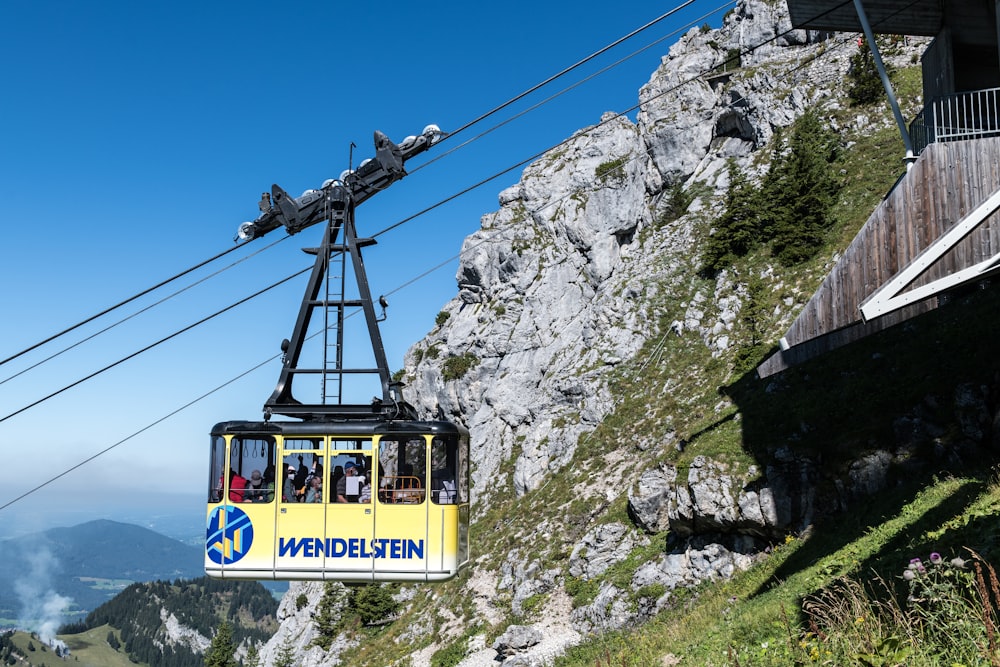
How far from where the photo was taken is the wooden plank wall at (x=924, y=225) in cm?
1277

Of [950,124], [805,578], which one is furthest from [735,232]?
[805,578]

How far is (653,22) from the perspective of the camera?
11945mm

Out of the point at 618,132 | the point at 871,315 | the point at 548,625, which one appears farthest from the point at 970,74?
the point at 618,132

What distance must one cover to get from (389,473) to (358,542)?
1304 mm

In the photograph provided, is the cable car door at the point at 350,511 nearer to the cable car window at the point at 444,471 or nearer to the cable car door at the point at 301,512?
the cable car door at the point at 301,512

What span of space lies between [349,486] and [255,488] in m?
1.81

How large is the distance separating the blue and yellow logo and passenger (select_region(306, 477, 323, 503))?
122cm

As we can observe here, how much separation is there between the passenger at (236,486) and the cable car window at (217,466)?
178mm

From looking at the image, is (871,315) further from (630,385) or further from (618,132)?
(618,132)

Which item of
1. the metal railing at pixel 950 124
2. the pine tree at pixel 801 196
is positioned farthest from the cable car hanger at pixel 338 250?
the pine tree at pixel 801 196

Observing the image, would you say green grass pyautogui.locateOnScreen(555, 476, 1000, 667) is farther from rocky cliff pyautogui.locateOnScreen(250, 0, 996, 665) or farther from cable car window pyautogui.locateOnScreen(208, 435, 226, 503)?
cable car window pyautogui.locateOnScreen(208, 435, 226, 503)

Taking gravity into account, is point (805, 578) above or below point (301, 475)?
below

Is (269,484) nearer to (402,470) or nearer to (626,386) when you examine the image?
(402,470)

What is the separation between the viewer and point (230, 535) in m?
12.8
